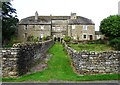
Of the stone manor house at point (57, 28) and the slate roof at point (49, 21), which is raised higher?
the slate roof at point (49, 21)

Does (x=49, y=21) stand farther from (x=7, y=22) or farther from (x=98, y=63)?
(x=98, y=63)

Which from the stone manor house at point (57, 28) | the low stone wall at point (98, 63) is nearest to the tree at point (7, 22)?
the stone manor house at point (57, 28)

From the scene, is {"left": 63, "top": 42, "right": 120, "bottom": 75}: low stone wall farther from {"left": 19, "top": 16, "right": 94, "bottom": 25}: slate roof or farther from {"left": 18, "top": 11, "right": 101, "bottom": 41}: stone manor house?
{"left": 19, "top": 16, "right": 94, "bottom": 25}: slate roof

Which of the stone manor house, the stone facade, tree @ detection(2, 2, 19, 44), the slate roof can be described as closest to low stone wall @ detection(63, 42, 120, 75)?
tree @ detection(2, 2, 19, 44)

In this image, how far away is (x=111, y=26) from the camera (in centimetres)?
6344

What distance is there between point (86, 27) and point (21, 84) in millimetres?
67822

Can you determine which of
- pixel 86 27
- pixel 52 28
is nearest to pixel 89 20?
pixel 86 27

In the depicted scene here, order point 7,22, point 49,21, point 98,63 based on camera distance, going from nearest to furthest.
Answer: point 98,63 → point 7,22 → point 49,21

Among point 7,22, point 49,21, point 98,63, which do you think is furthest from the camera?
point 49,21

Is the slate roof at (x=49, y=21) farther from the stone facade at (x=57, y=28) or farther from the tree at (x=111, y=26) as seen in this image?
the tree at (x=111, y=26)

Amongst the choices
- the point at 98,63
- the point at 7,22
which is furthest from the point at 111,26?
the point at 98,63

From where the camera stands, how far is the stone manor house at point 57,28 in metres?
80.8

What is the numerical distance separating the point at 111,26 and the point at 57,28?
22679 mm

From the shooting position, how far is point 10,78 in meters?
15.2
